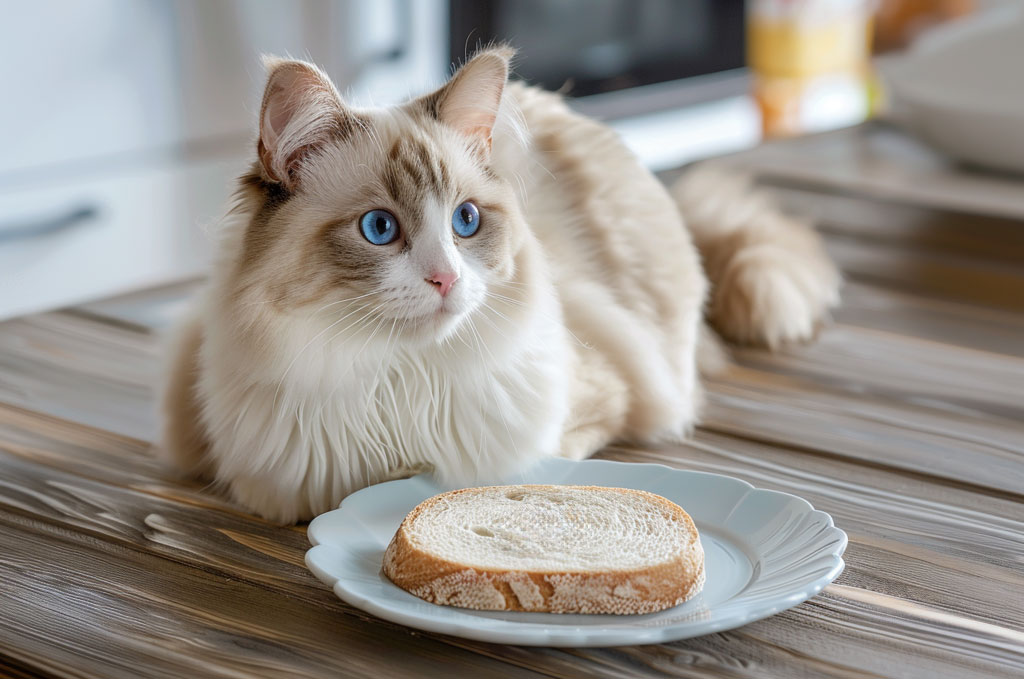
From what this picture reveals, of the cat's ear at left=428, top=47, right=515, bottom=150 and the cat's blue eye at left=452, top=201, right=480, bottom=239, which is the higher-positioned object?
the cat's ear at left=428, top=47, right=515, bottom=150

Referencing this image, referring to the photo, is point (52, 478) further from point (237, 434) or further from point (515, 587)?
point (515, 587)

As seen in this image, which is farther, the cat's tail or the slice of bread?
the cat's tail

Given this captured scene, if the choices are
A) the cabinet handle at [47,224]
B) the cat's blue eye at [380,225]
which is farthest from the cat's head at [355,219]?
the cabinet handle at [47,224]

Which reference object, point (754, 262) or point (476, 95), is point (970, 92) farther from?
point (476, 95)

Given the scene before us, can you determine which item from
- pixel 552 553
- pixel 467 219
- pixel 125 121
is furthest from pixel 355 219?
pixel 125 121

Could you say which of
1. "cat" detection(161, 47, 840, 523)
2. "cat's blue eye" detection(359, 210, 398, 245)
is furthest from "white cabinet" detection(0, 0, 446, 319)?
"cat's blue eye" detection(359, 210, 398, 245)

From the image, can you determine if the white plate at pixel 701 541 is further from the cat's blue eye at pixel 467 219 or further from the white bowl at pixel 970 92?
the white bowl at pixel 970 92

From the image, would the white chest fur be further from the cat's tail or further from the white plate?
the cat's tail

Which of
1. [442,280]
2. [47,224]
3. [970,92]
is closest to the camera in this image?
[442,280]
